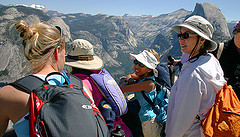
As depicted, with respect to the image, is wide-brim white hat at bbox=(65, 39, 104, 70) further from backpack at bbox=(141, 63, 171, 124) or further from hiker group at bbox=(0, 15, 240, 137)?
backpack at bbox=(141, 63, 171, 124)

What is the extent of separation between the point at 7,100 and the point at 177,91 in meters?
1.88

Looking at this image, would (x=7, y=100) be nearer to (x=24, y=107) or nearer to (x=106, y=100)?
(x=24, y=107)

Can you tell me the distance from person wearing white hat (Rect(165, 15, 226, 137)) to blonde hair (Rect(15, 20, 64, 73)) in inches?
63.5

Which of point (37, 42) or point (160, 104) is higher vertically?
point (37, 42)

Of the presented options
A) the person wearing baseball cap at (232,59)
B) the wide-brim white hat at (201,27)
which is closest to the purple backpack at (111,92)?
the wide-brim white hat at (201,27)

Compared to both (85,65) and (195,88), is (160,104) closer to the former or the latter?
(195,88)

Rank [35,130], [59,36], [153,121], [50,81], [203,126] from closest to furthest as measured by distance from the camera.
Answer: [35,130] → [50,81] → [59,36] → [203,126] → [153,121]

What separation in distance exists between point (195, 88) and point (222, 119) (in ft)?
1.59

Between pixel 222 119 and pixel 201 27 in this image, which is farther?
pixel 201 27

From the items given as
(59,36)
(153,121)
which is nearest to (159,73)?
(153,121)

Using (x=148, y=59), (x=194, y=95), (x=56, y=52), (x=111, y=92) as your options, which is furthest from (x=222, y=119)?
(x=56, y=52)

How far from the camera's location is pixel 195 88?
203cm

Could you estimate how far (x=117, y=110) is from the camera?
233 cm

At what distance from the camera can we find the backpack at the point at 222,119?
6.42 ft
